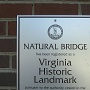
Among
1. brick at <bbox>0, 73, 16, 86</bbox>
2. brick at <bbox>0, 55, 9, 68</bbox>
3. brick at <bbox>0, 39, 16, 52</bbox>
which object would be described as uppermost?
brick at <bbox>0, 39, 16, 52</bbox>

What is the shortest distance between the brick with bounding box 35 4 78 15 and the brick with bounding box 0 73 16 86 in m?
0.44

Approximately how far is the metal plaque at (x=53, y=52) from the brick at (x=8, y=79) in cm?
4

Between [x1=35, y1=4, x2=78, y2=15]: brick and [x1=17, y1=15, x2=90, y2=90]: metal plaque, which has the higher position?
[x1=35, y1=4, x2=78, y2=15]: brick

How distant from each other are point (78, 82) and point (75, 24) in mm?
368

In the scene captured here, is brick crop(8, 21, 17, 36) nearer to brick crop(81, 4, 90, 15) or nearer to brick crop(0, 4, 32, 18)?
brick crop(0, 4, 32, 18)

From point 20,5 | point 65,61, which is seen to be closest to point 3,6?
point 20,5

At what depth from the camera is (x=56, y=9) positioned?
313 centimetres

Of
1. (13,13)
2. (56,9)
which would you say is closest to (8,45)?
(13,13)

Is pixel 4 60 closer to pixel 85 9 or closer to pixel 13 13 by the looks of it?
pixel 13 13

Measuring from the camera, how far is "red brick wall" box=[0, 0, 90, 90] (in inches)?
123

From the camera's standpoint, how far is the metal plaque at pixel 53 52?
3111 millimetres

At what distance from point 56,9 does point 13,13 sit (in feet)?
0.91

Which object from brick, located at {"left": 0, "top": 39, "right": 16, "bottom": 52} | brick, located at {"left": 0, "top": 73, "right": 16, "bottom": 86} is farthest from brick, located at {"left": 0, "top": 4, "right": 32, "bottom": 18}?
brick, located at {"left": 0, "top": 73, "right": 16, "bottom": 86}

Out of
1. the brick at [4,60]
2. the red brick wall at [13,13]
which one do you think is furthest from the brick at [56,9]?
the brick at [4,60]
